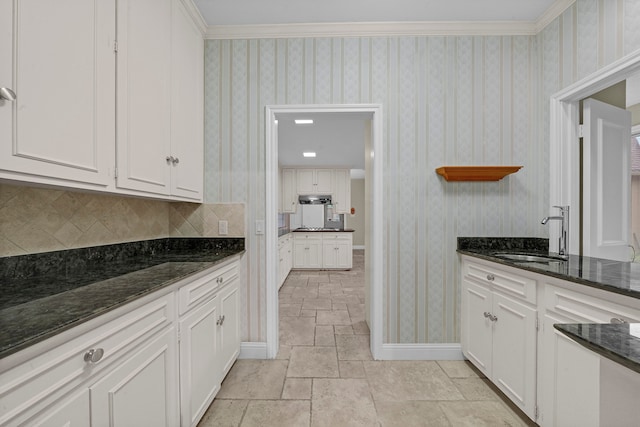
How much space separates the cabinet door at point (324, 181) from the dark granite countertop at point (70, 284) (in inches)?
202

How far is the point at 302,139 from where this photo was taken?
4.82 m

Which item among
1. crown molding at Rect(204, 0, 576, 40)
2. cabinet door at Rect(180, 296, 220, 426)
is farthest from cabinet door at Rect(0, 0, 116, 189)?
crown molding at Rect(204, 0, 576, 40)

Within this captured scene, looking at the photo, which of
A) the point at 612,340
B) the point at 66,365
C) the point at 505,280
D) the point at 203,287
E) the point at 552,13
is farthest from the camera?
the point at 552,13

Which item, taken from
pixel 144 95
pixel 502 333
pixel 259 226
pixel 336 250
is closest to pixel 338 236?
pixel 336 250

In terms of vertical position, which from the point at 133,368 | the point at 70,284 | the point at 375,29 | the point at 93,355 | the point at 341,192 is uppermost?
the point at 375,29

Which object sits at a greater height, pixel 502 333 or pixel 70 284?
pixel 70 284

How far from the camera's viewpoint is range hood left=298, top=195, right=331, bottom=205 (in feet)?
22.8

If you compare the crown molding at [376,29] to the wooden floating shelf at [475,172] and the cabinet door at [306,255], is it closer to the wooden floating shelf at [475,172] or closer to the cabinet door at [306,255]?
the wooden floating shelf at [475,172]

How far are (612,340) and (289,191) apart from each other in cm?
661

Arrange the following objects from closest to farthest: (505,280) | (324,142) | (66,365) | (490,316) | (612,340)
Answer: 1. (612,340)
2. (66,365)
3. (505,280)
4. (490,316)
5. (324,142)

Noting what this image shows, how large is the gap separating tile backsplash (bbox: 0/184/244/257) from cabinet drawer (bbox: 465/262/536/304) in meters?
1.84

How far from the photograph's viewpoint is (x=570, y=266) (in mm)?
1490

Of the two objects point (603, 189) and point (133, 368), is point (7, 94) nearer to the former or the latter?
point (133, 368)

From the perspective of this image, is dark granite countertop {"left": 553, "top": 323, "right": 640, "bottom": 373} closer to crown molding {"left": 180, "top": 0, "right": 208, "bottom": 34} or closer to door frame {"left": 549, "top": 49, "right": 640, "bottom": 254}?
door frame {"left": 549, "top": 49, "right": 640, "bottom": 254}
